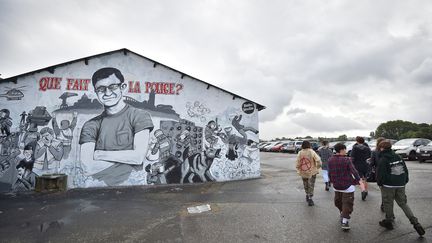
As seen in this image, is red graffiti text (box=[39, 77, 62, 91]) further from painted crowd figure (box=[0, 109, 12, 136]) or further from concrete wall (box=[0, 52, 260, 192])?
painted crowd figure (box=[0, 109, 12, 136])

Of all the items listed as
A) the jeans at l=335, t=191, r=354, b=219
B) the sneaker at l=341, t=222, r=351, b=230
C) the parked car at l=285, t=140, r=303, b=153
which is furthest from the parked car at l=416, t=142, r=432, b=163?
the parked car at l=285, t=140, r=303, b=153

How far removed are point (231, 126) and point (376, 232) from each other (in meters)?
8.42

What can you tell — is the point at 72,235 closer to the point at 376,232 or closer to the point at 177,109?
the point at 376,232

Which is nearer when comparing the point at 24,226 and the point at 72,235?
the point at 72,235

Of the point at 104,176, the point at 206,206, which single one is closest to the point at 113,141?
the point at 104,176

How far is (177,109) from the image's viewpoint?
12.5m

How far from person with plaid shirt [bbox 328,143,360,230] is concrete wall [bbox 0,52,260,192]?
7.32 metres

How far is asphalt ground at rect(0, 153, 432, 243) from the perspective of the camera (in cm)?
518

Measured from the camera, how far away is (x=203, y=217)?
258 inches

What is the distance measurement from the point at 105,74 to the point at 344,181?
10.8 metres

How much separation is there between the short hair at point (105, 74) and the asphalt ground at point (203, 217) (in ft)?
16.5

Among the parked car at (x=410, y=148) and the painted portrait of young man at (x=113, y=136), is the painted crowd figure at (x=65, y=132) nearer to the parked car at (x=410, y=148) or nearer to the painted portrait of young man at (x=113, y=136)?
the painted portrait of young man at (x=113, y=136)

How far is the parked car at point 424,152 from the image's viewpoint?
17.2m

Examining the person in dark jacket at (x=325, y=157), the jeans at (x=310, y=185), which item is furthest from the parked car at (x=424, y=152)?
the jeans at (x=310, y=185)
